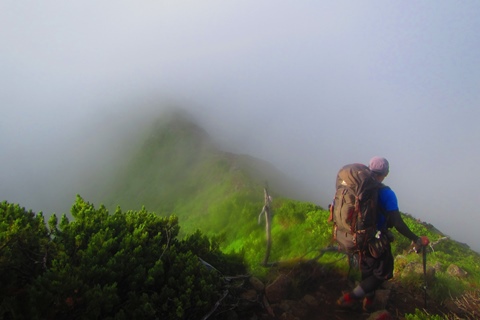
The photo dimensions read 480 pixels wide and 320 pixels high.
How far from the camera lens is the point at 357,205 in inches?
228

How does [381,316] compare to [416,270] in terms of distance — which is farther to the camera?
→ [416,270]

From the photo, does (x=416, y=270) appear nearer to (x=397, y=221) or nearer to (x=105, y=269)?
(x=397, y=221)

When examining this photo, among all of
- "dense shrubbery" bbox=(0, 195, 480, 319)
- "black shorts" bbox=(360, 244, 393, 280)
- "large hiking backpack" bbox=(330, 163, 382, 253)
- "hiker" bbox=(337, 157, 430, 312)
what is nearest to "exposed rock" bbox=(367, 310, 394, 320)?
"hiker" bbox=(337, 157, 430, 312)

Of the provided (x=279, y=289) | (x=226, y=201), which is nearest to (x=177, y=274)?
(x=279, y=289)

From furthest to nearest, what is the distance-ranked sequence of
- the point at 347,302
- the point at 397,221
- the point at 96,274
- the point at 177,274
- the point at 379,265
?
the point at 347,302 → the point at 379,265 → the point at 397,221 → the point at 177,274 → the point at 96,274

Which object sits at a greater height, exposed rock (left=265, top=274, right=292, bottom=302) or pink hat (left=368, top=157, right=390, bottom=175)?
pink hat (left=368, top=157, right=390, bottom=175)

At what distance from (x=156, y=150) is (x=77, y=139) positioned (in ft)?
149

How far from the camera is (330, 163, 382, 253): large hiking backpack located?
574cm

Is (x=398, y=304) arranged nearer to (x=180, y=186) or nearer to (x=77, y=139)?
(x=180, y=186)

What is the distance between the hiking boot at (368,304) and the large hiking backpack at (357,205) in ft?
3.37

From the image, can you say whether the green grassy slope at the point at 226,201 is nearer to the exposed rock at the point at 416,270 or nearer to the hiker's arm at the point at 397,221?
the exposed rock at the point at 416,270

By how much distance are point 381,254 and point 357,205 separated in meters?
1.02

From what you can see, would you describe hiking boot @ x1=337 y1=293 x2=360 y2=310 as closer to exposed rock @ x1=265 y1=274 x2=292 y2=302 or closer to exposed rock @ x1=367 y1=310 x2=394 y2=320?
exposed rock @ x1=367 y1=310 x2=394 y2=320

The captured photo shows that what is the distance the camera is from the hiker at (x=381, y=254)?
229 inches
